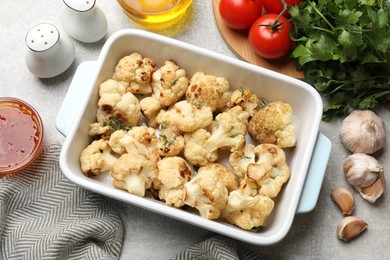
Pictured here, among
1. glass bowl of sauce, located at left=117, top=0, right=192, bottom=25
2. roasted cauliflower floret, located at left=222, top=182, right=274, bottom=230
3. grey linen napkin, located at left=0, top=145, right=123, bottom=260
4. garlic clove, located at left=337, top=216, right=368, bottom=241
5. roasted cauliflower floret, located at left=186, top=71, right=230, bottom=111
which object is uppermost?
glass bowl of sauce, located at left=117, top=0, right=192, bottom=25

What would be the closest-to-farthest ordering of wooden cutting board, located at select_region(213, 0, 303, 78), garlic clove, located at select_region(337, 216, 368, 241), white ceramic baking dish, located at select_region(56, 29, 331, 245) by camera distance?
white ceramic baking dish, located at select_region(56, 29, 331, 245)
garlic clove, located at select_region(337, 216, 368, 241)
wooden cutting board, located at select_region(213, 0, 303, 78)

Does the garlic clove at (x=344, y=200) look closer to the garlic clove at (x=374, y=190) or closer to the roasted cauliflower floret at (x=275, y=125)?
the garlic clove at (x=374, y=190)

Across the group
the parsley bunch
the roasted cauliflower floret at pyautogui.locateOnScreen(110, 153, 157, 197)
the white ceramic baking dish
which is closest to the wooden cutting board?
the parsley bunch

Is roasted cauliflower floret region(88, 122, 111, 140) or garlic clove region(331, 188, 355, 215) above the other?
roasted cauliflower floret region(88, 122, 111, 140)

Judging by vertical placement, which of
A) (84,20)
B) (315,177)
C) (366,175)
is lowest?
→ (366,175)

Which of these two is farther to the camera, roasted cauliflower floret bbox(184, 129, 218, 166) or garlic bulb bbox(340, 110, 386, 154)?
garlic bulb bbox(340, 110, 386, 154)

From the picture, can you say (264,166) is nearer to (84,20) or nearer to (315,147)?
(315,147)

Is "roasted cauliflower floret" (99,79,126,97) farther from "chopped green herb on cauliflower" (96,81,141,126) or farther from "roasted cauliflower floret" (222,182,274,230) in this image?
"roasted cauliflower floret" (222,182,274,230)

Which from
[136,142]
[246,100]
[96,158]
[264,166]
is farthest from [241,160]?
[96,158]
